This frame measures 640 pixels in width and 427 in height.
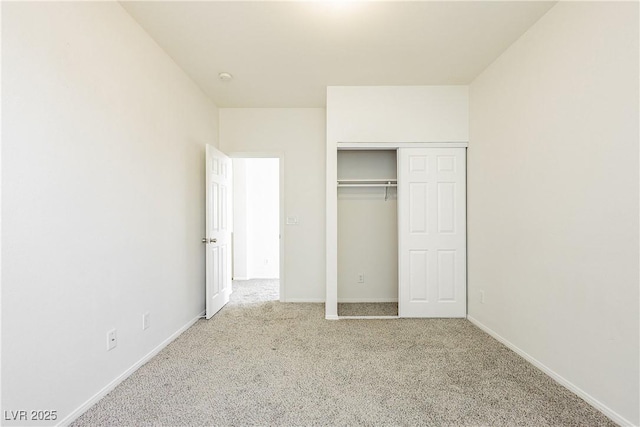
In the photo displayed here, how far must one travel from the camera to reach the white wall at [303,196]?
4.21 m

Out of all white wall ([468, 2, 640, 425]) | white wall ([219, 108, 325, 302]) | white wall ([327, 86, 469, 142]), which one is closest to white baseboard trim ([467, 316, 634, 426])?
white wall ([468, 2, 640, 425])

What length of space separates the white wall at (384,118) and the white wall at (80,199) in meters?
1.63

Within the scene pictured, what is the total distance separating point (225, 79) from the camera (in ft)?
10.7

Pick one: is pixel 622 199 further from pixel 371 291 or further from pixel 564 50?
pixel 371 291

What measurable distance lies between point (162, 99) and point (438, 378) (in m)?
3.16

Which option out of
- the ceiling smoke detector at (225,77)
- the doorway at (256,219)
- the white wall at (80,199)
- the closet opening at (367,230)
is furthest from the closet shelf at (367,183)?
the white wall at (80,199)

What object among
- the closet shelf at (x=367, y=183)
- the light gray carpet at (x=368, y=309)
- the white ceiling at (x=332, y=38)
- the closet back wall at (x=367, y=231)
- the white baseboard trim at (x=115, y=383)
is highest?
the white ceiling at (x=332, y=38)

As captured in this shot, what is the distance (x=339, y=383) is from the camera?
212 centimetres

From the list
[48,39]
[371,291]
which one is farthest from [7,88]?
[371,291]

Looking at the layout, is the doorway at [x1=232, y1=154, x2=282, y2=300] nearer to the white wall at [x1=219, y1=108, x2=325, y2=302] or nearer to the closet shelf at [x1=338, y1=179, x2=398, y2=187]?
the white wall at [x1=219, y1=108, x2=325, y2=302]

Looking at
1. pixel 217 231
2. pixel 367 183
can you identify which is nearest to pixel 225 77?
pixel 217 231

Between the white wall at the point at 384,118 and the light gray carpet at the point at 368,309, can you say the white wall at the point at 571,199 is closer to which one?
the white wall at the point at 384,118

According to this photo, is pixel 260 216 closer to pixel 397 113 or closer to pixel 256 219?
pixel 256 219

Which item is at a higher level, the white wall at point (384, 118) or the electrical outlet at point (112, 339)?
the white wall at point (384, 118)
